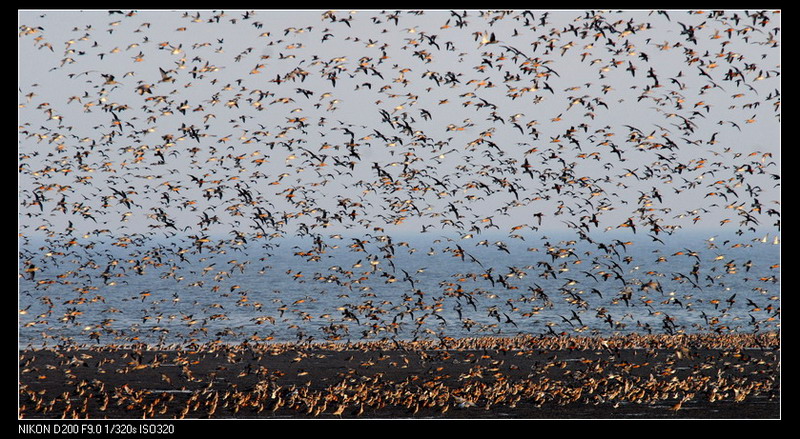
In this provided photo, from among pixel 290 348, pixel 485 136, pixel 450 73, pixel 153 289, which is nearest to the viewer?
pixel 450 73

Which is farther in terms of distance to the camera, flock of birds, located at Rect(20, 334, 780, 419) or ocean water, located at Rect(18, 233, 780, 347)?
ocean water, located at Rect(18, 233, 780, 347)

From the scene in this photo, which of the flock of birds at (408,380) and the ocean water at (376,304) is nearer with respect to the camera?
the flock of birds at (408,380)

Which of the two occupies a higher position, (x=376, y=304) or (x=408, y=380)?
(x=408, y=380)

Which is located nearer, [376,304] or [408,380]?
[408,380]

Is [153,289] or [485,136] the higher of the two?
[485,136]
